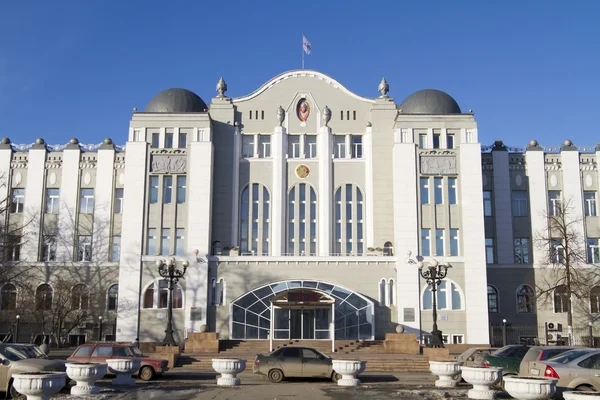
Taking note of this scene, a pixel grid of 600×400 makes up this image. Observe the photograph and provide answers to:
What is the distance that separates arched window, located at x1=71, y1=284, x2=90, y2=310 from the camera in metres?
45.3

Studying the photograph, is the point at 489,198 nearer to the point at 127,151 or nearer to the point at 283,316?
the point at 283,316

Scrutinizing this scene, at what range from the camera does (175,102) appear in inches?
1934

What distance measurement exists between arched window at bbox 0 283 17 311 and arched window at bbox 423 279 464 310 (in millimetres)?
28222

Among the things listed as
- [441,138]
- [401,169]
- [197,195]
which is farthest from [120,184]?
[441,138]

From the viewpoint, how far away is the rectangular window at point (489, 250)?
4681 cm

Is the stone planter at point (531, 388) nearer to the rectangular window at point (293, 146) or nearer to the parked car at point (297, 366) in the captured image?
the parked car at point (297, 366)

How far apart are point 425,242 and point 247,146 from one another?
47.8 feet

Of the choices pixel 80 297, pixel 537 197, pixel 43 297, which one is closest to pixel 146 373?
pixel 80 297

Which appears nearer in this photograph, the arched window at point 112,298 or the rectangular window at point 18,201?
the arched window at point 112,298

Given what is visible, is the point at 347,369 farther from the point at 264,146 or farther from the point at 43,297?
the point at 43,297

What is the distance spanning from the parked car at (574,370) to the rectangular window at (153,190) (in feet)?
104

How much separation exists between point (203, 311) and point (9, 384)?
2396 cm

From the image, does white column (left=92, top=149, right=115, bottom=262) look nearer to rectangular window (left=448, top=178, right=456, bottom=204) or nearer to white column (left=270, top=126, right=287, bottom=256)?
white column (left=270, top=126, right=287, bottom=256)

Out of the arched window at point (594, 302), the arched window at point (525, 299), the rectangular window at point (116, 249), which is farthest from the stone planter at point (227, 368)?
the arched window at point (594, 302)
